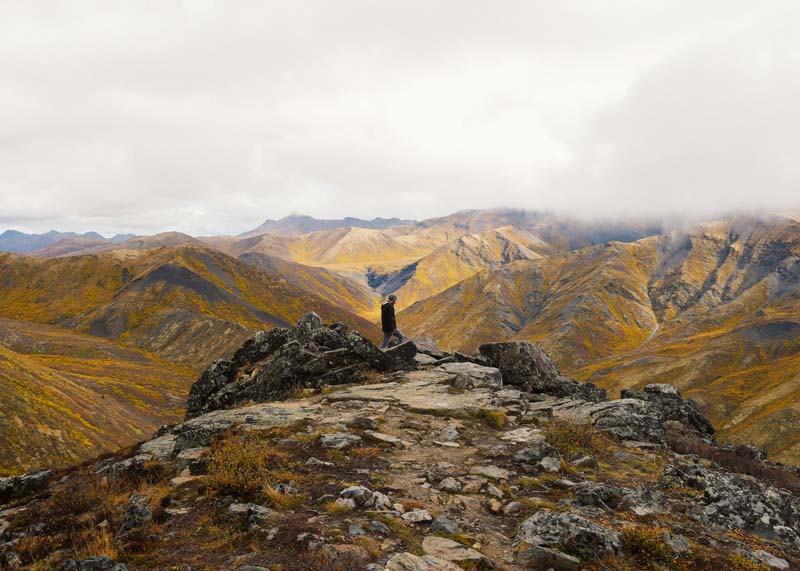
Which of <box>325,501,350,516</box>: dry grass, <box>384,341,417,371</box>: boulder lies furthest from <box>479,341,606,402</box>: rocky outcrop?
<box>325,501,350,516</box>: dry grass

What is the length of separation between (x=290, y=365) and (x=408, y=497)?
15.2m

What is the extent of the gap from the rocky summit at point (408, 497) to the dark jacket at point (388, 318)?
799 cm

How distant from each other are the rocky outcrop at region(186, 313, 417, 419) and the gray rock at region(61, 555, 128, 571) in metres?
15.4

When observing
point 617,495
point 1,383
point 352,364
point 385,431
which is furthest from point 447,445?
point 1,383

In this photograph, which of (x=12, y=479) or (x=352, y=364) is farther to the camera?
(x=352, y=364)

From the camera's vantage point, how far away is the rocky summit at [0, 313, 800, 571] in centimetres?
846

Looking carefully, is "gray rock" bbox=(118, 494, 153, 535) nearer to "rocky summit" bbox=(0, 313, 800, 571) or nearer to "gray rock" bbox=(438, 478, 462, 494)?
"rocky summit" bbox=(0, 313, 800, 571)

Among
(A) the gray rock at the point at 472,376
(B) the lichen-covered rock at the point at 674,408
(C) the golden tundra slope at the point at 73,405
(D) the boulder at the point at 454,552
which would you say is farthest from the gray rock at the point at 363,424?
(C) the golden tundra slope at the point at 73,405

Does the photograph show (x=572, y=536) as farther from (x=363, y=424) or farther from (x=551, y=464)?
(x=363, y=424)

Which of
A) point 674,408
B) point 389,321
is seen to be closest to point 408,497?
point 389,321

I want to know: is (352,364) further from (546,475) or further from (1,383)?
(1,383)

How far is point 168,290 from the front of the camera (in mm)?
187875

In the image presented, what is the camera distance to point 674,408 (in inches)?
1161

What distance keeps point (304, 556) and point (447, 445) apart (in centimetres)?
807
